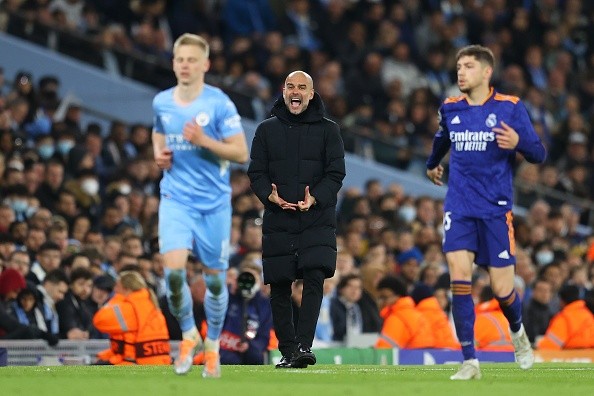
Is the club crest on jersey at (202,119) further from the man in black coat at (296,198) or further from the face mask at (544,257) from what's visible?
the face mask at (544,257)

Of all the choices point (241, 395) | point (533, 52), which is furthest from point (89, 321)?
point (533, 52)

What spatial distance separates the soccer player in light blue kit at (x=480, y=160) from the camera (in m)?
12.0

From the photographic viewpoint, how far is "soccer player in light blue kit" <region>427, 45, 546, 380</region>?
1202 centimetres

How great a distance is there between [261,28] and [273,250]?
15614 millimetres

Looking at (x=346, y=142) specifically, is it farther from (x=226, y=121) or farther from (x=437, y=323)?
(x=226, y=121)

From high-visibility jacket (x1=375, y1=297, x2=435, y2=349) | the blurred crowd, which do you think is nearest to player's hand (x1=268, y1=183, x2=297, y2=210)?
the blurred crowd

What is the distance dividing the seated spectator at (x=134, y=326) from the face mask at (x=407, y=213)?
8.87m

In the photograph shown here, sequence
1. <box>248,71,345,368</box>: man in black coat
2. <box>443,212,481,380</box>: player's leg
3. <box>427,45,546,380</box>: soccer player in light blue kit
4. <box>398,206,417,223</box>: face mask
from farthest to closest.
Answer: <box>398,206,417,223</box>: face mask, <box>248,71,345,368</box>: man in black coat, <box>427,45,546,380</box>: soccer player in light blue kit, <box>443,212,481,380</box>: player's leg

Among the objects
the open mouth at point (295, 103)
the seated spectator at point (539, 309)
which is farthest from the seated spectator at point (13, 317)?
the seated spectator at point (539, 309)

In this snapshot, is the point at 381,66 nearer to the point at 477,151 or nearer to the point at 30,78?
the point at 30,78

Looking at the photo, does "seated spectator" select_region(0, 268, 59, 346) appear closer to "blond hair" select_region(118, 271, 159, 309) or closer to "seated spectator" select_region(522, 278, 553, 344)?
"blond hair" select_region(118, 271, 159, 309)

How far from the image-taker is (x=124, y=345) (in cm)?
1497

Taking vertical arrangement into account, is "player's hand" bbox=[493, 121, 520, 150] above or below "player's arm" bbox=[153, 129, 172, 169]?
above

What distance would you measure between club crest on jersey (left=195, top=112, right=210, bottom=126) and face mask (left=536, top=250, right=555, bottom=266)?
12566 mm
